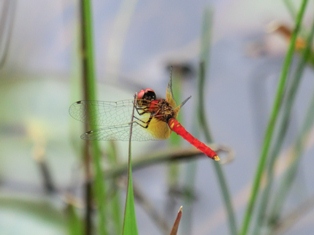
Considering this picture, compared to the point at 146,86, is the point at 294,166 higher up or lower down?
lower down

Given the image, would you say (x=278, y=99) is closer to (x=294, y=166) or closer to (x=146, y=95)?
(x=146, y=95)

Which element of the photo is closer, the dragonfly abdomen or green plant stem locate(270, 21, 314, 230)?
the dragonfly abdomen

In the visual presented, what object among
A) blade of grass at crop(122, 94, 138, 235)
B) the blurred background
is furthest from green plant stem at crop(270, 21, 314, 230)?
blade of grass at crop(122, 94, 138, 235)

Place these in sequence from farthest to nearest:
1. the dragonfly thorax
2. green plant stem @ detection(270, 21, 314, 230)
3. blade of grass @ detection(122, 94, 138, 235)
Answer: green plant stem @ detection(270, 21, 314, 230), the dragonfly thorax, blade of grass @ detection(122, 94, 138, 235)

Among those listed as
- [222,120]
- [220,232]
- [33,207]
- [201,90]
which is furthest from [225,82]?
[201,90]

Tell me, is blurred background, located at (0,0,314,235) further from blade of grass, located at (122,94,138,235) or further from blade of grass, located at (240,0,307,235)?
blade of grass, located at (122,94,138,235)

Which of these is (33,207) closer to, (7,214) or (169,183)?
(7,214)

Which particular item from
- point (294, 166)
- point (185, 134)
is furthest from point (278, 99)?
point (294, 166)
